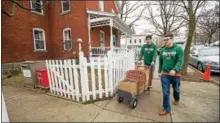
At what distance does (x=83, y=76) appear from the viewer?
4.23 meters

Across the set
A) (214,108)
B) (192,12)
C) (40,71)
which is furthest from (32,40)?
(214,108)

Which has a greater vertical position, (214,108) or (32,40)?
(32,40)

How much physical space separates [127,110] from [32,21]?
37.7 ft

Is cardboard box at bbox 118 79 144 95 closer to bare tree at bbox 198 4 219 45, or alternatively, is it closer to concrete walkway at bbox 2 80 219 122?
concrete walkway at bbox 2 80 219 122

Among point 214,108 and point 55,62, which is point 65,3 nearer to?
point 55,62

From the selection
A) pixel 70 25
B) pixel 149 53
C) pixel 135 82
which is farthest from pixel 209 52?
pixel 70 25

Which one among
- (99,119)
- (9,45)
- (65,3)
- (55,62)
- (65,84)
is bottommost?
(99,119)

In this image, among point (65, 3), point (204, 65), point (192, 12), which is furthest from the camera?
point (65, 3)

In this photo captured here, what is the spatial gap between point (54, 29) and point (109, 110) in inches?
467

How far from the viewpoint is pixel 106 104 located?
4180 millimetres

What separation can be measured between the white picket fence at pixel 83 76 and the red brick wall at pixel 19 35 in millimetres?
7305

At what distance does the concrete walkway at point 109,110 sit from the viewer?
344cm

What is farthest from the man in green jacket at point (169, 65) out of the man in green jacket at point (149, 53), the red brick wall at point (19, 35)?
the red brick wall at point (19, 35)

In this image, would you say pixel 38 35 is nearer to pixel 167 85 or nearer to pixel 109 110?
pixel 109 110
